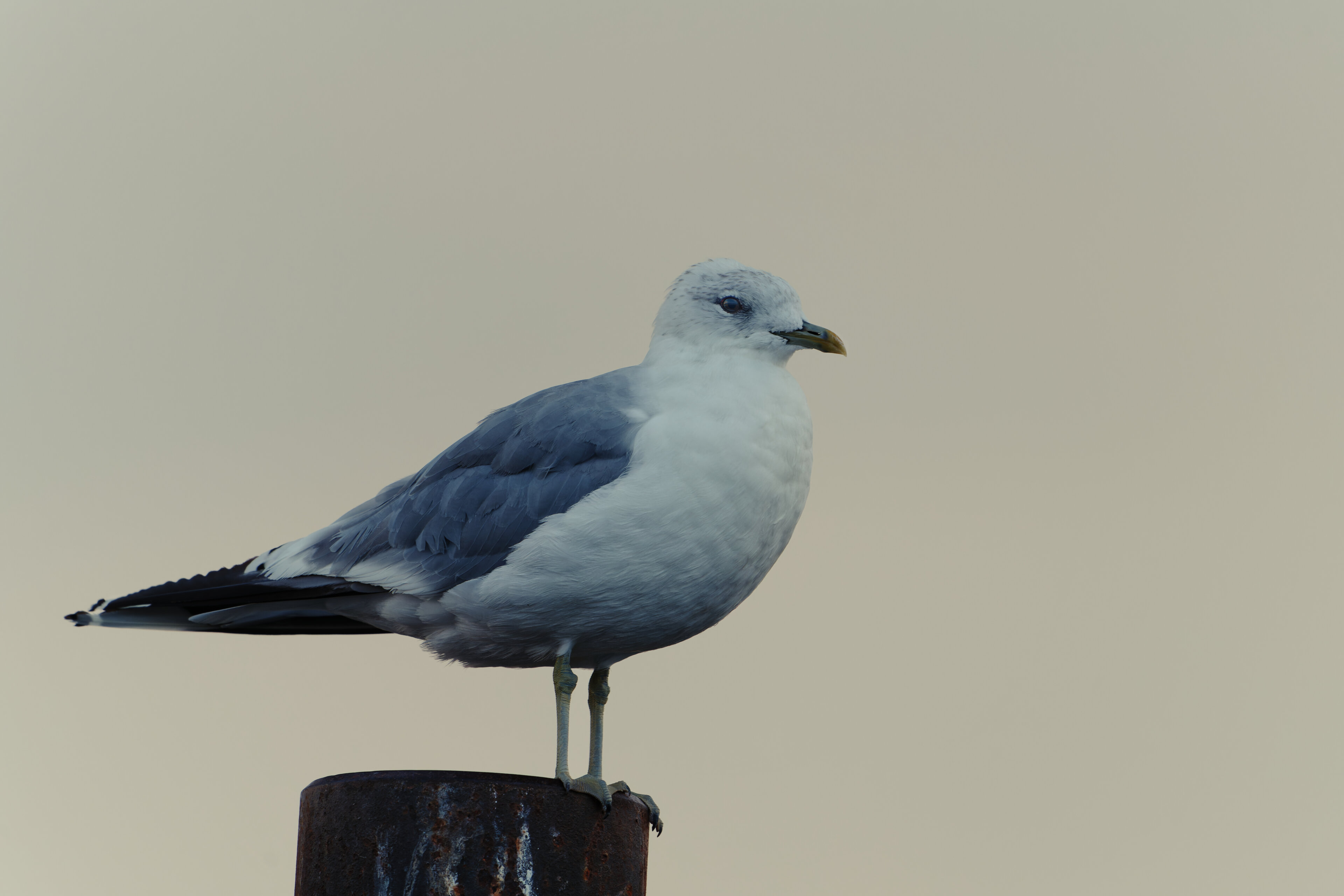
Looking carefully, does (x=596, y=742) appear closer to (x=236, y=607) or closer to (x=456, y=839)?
(x=456, y=839)

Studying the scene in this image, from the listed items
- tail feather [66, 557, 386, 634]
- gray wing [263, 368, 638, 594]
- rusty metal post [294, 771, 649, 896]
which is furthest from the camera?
tail feather [66, 557, 386, 634]

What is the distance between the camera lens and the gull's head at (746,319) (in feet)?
19.2

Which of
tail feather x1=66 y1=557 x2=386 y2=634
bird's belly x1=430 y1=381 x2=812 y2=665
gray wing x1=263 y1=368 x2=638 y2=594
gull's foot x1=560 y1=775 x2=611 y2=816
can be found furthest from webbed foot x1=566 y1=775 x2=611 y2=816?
tail feather x1=66 y1=557 x2=386 y2=634

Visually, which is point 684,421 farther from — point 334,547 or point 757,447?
point 334,547

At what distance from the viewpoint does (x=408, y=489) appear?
6242mm

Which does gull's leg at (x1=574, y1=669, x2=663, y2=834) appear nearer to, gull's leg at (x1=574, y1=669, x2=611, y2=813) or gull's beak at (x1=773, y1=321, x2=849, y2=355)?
gull's leg at (x1=574, y1=669, x2=611, y2=813)

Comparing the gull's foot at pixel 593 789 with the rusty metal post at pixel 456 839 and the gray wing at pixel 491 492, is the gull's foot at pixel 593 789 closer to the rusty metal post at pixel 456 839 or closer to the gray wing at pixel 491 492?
the rusty metal post at pixel 456 839

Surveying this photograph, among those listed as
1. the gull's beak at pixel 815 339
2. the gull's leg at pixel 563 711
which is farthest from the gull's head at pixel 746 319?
the gull's leg at pixel 563 711

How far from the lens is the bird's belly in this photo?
5383 mm

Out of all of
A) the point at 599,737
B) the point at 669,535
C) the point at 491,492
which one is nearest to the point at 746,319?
the point at 669,535

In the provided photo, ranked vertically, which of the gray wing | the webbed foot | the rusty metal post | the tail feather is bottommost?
the rusty metal post

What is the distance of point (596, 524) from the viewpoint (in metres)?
5.41

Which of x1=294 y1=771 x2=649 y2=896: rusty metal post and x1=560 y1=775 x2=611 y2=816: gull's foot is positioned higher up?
x1=560 y1=775 x2=611 y2=816: gull's foot

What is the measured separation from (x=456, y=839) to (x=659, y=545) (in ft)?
4.77
